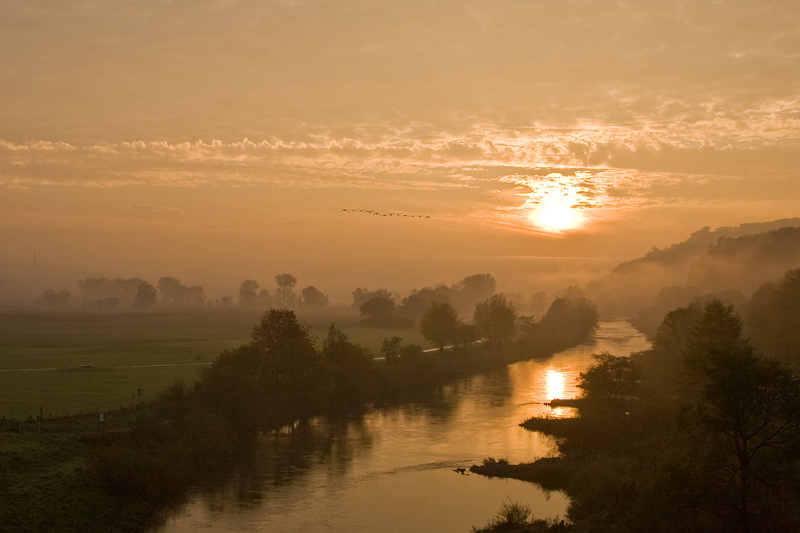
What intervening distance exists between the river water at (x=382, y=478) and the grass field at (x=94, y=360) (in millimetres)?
16162

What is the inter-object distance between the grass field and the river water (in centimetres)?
1616

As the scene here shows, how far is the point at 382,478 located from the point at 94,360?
55.3 m

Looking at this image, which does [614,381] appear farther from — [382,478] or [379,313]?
[379,313]

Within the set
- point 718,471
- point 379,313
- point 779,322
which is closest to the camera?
point 718,471

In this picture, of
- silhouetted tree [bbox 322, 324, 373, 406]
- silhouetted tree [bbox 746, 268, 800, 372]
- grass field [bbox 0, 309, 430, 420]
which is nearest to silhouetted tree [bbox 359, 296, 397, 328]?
grass field [bbox 0, 309, 430, 420]

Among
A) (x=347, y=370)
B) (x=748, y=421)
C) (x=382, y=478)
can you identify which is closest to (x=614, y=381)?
(x=347, y=370)

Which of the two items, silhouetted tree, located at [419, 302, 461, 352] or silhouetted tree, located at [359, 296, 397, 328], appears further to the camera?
silhouetted tree, located at [359, 296, 397, 328]

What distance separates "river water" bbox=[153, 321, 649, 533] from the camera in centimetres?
3747

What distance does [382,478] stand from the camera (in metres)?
45.3

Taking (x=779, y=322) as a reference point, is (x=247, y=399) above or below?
below

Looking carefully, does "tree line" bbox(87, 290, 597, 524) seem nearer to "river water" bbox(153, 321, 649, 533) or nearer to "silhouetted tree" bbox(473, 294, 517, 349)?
"river water" bbox(153, 321, 649, 533)

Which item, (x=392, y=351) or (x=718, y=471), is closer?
(x=718, y=471)

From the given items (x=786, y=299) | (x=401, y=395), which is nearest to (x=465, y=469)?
(x=401, y=395)

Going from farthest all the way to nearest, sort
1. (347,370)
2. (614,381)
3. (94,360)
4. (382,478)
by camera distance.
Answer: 1. (94,360)
2. (347,370)
3. (614,381)
4. (382,478)
